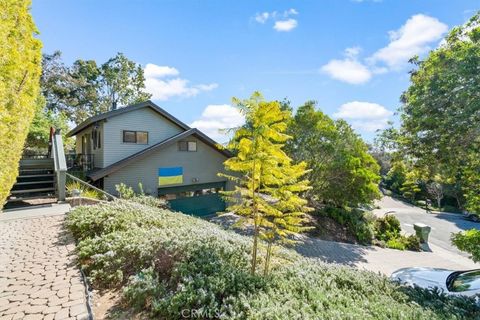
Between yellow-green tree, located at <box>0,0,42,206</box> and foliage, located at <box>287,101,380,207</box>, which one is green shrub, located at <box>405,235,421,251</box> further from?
yellow-green tree, located at <box>0,0,42,206</box>

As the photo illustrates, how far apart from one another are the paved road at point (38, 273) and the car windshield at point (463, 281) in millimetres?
6982

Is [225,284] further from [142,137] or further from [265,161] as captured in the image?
[142,137]

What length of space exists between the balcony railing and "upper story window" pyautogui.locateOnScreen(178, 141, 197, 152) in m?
5.09

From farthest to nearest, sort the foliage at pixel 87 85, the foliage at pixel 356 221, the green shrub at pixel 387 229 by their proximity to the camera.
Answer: the foliage at pixel 87 85 → the green shrub at pixel 387 229 → the foliage at pixel 356 221

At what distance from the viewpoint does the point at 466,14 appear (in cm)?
783

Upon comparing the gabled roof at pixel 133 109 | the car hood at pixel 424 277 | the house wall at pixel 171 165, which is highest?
A: the gabled roof at pixel 133 109

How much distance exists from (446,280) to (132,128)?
14.2m

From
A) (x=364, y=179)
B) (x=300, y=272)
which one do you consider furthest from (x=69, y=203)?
(x=364, y=179)

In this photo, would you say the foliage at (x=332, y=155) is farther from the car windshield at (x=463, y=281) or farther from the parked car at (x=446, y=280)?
the car windshield at (x=463, y=281)

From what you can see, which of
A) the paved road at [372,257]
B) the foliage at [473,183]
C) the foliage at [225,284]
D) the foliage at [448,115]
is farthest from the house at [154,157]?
the foliage at [473,183]

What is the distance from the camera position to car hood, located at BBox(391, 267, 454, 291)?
5655 millimetres

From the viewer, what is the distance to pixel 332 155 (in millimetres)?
17094

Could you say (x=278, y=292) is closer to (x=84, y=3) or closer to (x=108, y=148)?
(x=84, y=3)

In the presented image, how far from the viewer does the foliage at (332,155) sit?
1639cm
